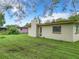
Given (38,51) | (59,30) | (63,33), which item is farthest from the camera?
(59,30)

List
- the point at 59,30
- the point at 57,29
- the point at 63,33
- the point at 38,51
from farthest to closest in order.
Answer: the point at 57,29
the point at 59,30
the point at 63,33
the point at 38,51

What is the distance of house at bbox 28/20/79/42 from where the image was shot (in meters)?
24.0

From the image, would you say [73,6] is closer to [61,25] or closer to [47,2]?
[47,2]

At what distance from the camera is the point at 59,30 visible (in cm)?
2684

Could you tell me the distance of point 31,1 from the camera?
45.0ft

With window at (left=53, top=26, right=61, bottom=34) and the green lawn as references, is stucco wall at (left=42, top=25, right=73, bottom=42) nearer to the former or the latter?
window at (left=53, top=26, right=61, bottom=34)

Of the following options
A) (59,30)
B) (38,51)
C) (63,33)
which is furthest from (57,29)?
(38,51)

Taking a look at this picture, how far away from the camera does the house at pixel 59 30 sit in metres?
24.0

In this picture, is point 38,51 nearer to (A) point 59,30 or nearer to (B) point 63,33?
(B) point 63,33

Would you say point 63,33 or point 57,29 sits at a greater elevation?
point 57,29

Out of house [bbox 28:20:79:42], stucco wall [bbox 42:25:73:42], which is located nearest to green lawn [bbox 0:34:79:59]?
house [bbox 28:20:79:42]

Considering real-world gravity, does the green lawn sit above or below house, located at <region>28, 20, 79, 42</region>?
below

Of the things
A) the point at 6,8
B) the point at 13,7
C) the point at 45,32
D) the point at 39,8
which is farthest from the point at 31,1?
the point at 45,32

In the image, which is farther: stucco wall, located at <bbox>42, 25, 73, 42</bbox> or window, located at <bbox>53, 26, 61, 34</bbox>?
window, located at <bbox>53, 26, 61, 34</bbox>
